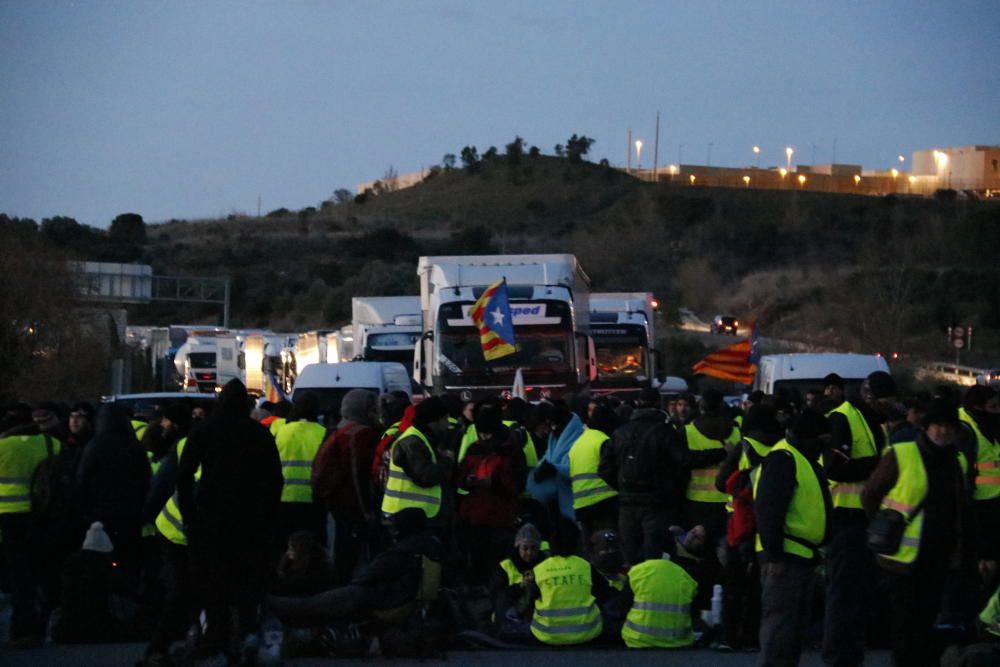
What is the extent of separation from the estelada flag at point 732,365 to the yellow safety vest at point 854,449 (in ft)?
61.9

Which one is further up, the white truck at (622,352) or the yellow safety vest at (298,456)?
the white truck at (622,352)

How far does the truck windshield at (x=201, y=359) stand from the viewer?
55906 millimetres

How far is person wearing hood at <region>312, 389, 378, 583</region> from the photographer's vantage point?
13.7 meters

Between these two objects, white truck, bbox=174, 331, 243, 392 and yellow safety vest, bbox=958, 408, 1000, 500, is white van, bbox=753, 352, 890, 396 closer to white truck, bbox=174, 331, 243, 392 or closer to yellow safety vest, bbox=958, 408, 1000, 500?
yellow safety vest, bbox=958, 408, 1000, 500

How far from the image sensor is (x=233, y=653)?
1044 cm

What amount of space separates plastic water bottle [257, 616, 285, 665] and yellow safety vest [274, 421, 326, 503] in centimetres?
275

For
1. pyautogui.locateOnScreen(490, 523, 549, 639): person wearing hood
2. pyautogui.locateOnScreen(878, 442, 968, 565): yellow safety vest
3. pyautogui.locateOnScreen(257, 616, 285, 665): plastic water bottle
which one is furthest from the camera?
pyautogui.locateOnScreen(490, 523, 549, 639): person wearing hood

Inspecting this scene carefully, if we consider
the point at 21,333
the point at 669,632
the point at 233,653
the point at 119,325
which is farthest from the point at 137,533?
the point at 119,325

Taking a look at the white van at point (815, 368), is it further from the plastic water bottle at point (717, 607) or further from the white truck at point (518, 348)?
the plastic water bottle at point (717, 607)

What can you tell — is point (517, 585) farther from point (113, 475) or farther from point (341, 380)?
point (341, 380)

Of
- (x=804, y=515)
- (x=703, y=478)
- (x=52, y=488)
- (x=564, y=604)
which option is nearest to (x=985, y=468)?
(x=804, y=515)

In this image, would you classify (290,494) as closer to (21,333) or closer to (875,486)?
(875,486)

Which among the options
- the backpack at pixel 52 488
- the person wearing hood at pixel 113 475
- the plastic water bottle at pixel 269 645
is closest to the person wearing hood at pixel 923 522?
the plastic water bottle at pixel 269 645

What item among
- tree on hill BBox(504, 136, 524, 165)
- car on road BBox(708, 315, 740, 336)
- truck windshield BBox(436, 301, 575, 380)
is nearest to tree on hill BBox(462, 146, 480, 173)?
tree on hill BBox(504, 136, 524, 165)
